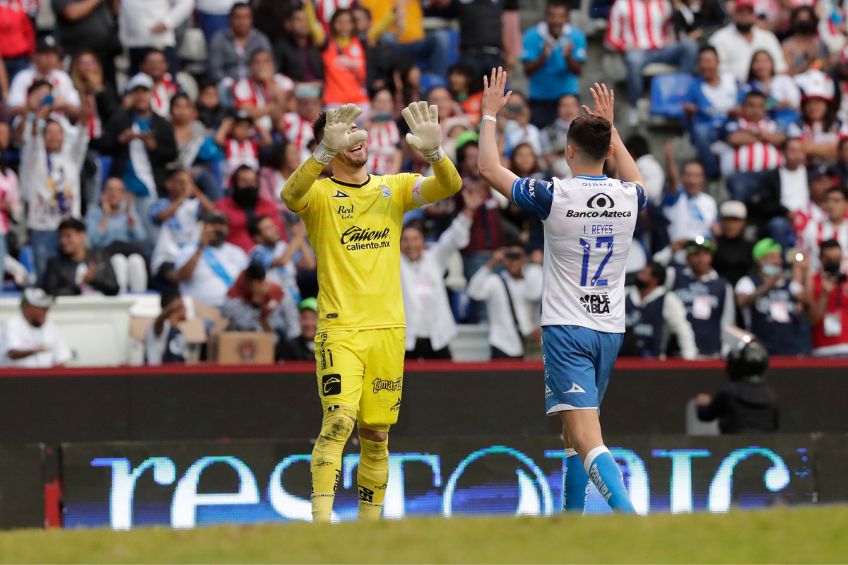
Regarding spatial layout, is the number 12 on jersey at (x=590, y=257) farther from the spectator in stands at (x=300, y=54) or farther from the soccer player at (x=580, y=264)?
the spectator in stands at (x=300, y=54)

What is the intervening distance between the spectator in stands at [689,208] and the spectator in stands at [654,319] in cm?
189

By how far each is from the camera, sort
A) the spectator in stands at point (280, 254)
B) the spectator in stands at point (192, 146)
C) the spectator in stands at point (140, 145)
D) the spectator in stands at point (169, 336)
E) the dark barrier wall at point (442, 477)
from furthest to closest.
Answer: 1. the spectator in stands at point (192, 146)
2. the spectator in stands at point (140, 145)
3. the spectator in stands at point (280, 254)
4. the spectator in stands at point (169, 336)
5. the dark barrier wall at point (442, 477)

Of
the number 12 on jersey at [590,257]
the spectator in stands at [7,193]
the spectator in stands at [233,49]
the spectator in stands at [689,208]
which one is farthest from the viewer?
the spectator in stands at [233,49]

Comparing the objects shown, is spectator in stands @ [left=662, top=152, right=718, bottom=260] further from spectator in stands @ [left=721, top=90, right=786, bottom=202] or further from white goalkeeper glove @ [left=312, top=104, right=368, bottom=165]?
white goalkeeper glove @ [left=312, top=104, right=368, bottom=165]

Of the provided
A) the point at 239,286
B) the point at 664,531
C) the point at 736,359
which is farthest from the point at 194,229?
the point at 664,531

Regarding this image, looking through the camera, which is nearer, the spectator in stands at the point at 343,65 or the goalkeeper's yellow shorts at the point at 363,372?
the goalkeeper's yellow shorts at the point at 363,372

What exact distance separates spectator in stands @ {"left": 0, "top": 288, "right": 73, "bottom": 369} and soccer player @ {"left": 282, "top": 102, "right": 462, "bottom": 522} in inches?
229

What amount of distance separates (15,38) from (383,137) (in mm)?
4652

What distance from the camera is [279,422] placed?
1541 centimetres

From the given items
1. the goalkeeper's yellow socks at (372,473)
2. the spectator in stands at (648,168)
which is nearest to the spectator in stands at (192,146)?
the spectator in stands at (648,168)

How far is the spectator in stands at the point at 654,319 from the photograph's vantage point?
53.7 ft

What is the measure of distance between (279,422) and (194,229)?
2.98m

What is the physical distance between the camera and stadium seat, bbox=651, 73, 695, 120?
20.7 meters

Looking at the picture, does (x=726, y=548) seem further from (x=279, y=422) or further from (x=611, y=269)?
(x=279, y=422)
